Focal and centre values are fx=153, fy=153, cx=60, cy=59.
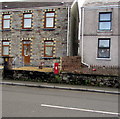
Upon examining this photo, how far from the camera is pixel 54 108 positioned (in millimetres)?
5609

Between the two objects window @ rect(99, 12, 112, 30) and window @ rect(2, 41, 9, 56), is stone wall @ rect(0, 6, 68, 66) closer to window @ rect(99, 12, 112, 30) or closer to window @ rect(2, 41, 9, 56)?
window @ rect(2, 41, 9, 56)

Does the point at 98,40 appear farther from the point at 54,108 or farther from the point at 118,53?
the point at 54,108

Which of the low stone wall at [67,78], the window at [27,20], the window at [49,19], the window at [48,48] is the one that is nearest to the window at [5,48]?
the window at [27,20]

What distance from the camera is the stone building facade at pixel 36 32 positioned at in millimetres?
16375

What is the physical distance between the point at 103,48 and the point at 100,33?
1489mm

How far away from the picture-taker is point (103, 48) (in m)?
15.0

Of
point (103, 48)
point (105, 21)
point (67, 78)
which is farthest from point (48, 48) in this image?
point (67, 78)

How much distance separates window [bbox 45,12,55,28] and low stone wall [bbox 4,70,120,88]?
23.0 ft

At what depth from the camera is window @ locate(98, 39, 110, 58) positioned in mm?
14867

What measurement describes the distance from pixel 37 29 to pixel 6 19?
166 inches

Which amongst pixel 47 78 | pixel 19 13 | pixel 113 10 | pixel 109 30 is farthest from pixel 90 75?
pixel 19 13

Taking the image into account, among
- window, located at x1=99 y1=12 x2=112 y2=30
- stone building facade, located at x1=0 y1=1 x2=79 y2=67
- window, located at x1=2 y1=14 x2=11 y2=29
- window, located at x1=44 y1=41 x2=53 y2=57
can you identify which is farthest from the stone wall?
window, located at x1=99 y1=12 x2=112 y2=30

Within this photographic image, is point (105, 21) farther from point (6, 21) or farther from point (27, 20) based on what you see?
point (6, 21)

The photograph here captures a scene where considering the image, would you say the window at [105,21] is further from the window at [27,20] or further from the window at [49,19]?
the window at [27,20]
